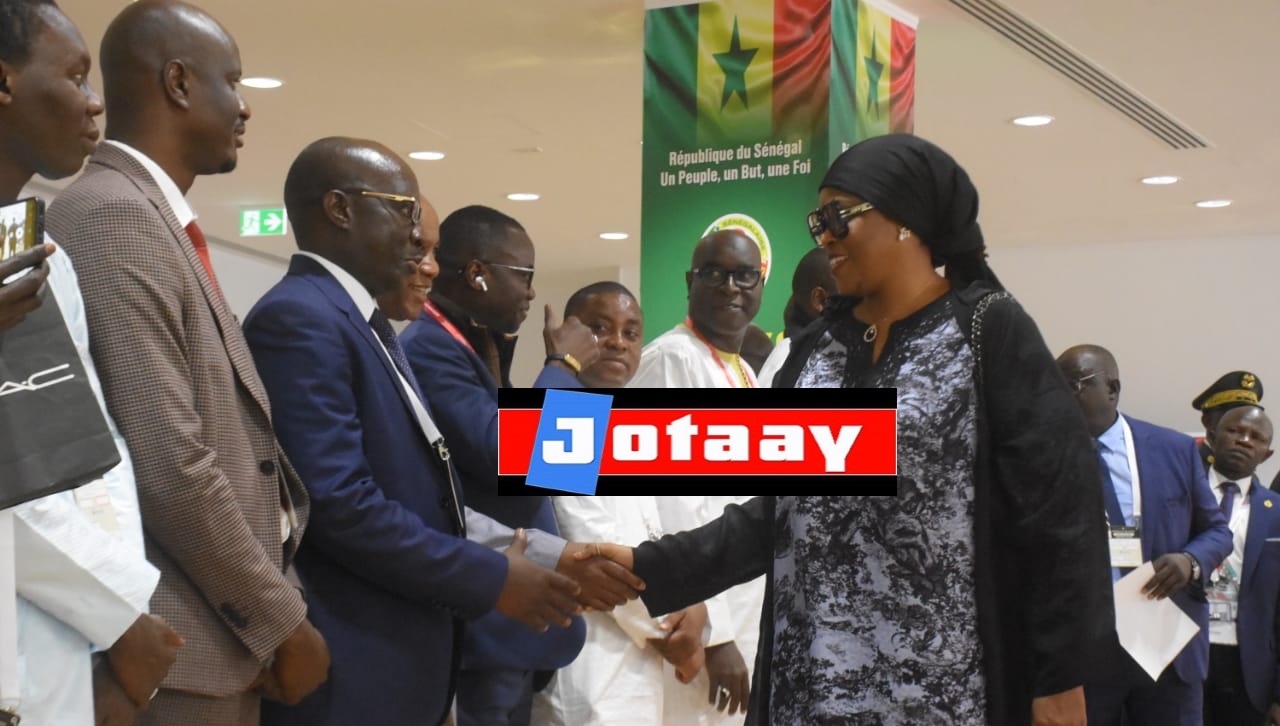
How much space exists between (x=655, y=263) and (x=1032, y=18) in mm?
2246

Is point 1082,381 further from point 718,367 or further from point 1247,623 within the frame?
point 718,367

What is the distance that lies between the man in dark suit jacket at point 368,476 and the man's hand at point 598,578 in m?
0.07

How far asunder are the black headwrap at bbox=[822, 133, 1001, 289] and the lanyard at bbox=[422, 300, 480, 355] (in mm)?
1120

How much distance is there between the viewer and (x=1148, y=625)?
17.7 ft

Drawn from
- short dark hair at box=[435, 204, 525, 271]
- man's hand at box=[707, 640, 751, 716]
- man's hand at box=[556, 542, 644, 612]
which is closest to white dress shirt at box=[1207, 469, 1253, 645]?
man's hand at box=[707, 640, 751, 716]

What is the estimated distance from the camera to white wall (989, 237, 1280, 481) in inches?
527

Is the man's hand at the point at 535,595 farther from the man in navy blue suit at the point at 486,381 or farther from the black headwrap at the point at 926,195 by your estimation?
the black headwrap at the point at 926,195

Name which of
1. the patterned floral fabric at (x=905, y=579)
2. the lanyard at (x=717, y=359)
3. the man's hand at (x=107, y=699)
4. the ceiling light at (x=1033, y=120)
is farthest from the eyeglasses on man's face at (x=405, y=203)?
the ceiling light at (x=1033, y=120)

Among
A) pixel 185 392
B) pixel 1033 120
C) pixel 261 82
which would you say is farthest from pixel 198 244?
pixel 1033 120

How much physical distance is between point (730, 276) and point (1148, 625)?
2.24 m

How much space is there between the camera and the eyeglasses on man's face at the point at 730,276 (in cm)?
457

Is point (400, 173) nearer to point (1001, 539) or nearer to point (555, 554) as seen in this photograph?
point (555, 554)

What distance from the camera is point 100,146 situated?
2482 millimetres

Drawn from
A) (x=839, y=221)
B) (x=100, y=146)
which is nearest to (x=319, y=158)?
(x=100, y=146)
